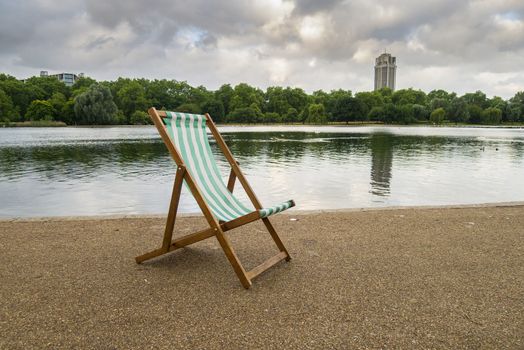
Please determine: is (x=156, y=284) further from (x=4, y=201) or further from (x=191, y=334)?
(x=4, y=201)

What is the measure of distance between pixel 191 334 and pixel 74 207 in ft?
25.9

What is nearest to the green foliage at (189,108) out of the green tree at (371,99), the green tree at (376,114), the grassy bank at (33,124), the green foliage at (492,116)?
the grassy bank at (33,124)

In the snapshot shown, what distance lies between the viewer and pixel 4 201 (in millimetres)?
10031

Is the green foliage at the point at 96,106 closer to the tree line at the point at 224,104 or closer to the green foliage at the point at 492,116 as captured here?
the tree line at the point at 224,104

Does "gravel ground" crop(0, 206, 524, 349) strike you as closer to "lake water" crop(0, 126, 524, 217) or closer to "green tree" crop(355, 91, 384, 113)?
"lake water" crop(0, 126, 524, 217)

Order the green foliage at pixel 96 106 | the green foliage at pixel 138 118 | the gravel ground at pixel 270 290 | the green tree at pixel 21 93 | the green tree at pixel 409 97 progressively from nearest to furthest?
the gravel ground at pixel 270 290 < the green foliage at pixel 96 106 < the green tree at pixel 21 93 < the green foliage at pixel 138 118 < the green tree at pixel 409 97

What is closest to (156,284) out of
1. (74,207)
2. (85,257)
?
(85,257)

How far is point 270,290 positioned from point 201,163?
4.66 ft

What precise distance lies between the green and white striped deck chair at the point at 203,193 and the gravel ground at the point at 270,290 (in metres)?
Result: 0.17

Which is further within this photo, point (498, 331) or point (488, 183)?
point (488, 183)

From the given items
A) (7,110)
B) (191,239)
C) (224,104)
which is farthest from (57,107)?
(191,239)

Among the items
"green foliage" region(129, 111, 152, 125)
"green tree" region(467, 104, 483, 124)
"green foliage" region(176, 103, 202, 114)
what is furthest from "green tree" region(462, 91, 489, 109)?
"green foliage" region(129, 111, 152, 125)

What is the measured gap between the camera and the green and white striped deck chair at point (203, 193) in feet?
10.8

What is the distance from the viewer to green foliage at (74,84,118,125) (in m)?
80.4
